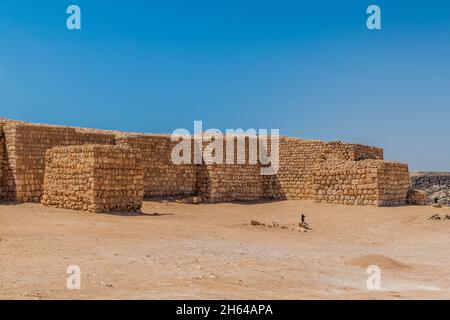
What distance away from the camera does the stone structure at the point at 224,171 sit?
16891 mm

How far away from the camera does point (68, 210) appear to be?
14.4 m

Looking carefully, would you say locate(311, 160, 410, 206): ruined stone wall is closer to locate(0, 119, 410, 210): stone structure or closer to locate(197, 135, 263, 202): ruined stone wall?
locate(0, 119, 410, 210): stone structure

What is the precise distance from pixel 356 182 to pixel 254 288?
14.3 meters

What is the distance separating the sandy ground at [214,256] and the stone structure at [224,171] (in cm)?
216

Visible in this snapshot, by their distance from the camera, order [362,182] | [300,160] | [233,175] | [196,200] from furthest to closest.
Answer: [300,160] < [233,175] < [196,200] < [362,182]

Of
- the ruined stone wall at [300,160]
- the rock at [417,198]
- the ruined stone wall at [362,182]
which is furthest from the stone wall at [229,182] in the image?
the rock at [417,198]

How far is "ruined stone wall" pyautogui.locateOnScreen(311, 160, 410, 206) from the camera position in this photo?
1892 centimetres

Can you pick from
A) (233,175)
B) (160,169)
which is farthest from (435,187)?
(160,169)

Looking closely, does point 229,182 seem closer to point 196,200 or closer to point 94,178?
point 196,200

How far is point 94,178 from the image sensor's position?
14016mm

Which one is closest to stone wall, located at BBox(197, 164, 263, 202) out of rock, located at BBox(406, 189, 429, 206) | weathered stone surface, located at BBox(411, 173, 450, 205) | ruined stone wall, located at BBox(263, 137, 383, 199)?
ruined stone wall, located at BBox(263, 137, 383, 199)

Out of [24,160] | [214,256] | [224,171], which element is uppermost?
[24,160]

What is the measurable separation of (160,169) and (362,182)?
8.11m
